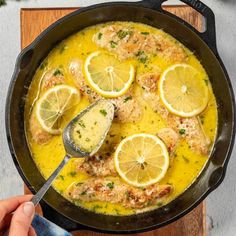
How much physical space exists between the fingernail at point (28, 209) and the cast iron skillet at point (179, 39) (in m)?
0.26

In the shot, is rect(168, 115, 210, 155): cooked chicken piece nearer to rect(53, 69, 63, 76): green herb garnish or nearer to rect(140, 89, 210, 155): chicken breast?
rect(140, 89, 210, 155): chicken breast

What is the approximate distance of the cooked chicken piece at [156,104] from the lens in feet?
8.52

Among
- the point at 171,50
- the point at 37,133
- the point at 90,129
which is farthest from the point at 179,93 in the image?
the point at 37,133

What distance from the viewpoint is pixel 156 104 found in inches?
102

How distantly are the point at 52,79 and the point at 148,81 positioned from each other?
17.2 inches

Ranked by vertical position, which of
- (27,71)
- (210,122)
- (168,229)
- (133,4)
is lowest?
(168,229)

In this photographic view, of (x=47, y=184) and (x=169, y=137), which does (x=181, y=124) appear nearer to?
(x=169, y=137)

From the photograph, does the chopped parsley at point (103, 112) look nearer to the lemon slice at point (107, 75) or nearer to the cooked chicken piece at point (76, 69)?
the lemon slice at point (107, 75)

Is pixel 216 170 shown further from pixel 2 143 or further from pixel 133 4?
pixel 2 143

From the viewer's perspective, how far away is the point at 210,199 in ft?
9.43

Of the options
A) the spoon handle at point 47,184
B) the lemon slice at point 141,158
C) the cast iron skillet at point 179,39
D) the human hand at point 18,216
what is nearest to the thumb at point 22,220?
the human hand at point 18,216

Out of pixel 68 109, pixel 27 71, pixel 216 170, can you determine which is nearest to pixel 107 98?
pixel 68 109

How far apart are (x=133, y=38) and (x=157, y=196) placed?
0.73m

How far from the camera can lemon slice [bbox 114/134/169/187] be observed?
254 centimetres
